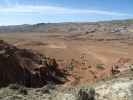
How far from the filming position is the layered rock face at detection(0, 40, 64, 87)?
22.5 m

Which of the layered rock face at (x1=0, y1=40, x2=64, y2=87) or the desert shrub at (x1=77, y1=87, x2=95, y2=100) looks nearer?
the desert shrub at (x1=77, y1=87, x2=95, y2=100)

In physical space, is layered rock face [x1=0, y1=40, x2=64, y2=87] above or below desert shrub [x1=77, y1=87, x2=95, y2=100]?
below

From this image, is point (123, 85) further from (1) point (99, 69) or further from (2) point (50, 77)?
(1) point (99, 69)

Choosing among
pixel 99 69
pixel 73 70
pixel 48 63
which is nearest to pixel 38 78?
pixel 48 63

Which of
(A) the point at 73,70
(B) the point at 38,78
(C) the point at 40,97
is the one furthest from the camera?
(A) the point at 73,70

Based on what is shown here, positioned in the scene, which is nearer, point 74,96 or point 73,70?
point 74,96

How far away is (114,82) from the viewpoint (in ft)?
48.8

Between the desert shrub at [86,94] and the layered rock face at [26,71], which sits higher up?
the desert shrub at [86,94]

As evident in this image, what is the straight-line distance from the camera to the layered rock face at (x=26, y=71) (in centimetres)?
2245

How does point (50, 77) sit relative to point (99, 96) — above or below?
below

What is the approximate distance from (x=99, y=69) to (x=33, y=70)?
898 cm

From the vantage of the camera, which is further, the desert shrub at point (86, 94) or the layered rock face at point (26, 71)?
the layered rock face at point (26, 71)

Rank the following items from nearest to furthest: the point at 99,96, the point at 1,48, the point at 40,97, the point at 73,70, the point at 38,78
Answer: the point at 99,96 → the point at 40,97 → the point at 38,78 → the point at 1,48 → the point at 73,70

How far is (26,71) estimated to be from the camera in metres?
24.1
